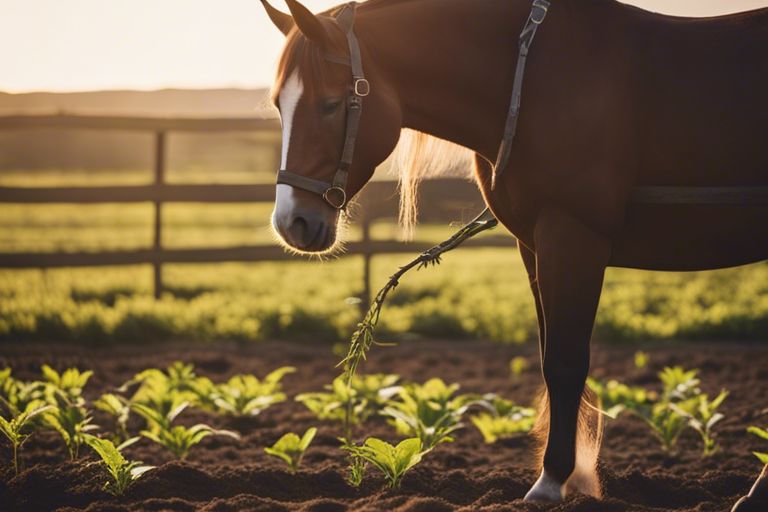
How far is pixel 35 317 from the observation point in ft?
26.1

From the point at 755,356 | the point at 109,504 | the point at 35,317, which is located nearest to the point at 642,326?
the point at 755,356

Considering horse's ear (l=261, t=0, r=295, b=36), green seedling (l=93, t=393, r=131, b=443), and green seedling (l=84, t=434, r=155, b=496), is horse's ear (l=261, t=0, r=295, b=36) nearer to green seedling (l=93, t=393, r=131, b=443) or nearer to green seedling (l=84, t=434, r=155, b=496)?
green seedling (l=84, t=434, r=155, b=496)

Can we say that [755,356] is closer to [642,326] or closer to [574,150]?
[642,326]

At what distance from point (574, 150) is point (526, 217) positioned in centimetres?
29

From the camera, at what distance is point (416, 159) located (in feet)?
12.3

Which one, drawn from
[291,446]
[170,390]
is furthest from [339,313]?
[291,446]

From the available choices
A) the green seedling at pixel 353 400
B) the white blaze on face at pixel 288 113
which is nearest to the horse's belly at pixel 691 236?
the white blaze on face at pixel 288 113

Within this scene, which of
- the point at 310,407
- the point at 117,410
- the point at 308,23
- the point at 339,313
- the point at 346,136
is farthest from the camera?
the point at 339,313

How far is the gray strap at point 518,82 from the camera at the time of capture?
3191mm

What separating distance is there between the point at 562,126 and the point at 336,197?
795 millimetres

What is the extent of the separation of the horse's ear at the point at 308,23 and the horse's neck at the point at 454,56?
23 centimetres

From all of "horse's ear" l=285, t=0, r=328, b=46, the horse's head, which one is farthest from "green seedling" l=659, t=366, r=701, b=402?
"horse's ear" l=285, t=0, r=328, b=46

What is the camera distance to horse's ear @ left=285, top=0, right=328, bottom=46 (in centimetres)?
301

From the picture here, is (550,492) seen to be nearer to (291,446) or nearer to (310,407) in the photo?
(291,446)
